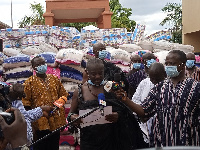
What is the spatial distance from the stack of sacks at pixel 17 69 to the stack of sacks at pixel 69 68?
50 centimetres

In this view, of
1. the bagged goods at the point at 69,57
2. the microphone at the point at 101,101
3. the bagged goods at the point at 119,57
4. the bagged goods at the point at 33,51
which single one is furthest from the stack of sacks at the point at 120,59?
the microphone at the point at 101,101

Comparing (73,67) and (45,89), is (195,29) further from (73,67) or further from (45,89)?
(45,89)

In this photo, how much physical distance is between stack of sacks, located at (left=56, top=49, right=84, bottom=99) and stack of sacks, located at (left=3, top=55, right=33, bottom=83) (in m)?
0.50

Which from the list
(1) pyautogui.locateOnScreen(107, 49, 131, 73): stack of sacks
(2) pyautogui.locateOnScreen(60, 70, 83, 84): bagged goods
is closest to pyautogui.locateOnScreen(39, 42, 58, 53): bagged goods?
(1) pyautogui.locateOnScreen(107, 49, 131, 73): stack of sacks

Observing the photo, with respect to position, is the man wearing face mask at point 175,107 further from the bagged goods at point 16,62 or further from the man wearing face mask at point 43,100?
the bagged goods at point 16,62

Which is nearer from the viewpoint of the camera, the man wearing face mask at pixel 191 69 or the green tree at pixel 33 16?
the man wearing face mask at pixel 191 69

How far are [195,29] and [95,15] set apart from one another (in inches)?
167

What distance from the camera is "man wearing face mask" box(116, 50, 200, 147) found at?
2740 mm

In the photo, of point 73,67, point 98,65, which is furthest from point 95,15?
point 98,65

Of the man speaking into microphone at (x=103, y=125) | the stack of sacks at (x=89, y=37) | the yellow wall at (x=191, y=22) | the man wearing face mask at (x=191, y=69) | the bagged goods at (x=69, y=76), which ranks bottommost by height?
the man speaking into microphone at (x=103, y=125)

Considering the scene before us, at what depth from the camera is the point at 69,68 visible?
5.51 metres

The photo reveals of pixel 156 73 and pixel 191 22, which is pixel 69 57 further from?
pixel 191 22

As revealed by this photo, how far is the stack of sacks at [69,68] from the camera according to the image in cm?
548

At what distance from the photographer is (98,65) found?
10.2 ft
